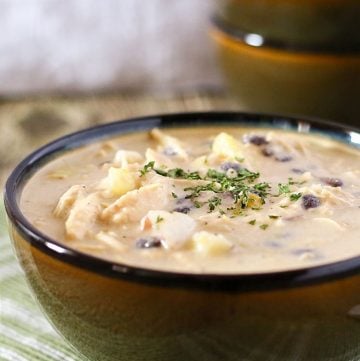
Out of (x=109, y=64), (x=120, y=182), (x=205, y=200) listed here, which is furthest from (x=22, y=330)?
(x=109, y=64)

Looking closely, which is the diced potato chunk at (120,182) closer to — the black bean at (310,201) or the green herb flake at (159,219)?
the green herb flake at (159,219)

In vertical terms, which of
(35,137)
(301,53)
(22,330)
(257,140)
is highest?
(257,140)

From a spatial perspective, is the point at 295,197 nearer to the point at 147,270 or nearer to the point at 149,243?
the point at 149,243

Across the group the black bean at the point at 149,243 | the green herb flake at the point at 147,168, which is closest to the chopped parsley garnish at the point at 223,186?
the green herb flake at the point at 147,168

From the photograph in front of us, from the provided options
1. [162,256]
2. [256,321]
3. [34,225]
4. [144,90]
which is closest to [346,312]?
[256,321]

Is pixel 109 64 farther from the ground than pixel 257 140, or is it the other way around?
pixel 257 140

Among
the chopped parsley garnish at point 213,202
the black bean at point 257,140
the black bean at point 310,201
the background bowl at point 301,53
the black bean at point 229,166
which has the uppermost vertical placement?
the chopped parsley garnish at point 213,202
